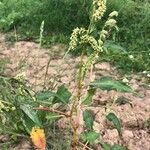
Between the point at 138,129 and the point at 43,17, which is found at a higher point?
the point at 43,17

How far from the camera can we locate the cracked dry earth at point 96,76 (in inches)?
147

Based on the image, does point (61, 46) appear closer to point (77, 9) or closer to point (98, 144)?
point (77, 9)

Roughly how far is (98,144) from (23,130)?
551mm

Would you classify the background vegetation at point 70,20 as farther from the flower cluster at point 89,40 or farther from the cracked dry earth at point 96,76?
the flower cluster at point 89,40

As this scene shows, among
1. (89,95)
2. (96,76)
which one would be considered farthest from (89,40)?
(96,76)

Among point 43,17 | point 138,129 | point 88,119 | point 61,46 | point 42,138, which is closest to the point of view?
point 42,138

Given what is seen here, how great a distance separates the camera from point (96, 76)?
4543 millimetres

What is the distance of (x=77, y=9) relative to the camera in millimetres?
5566

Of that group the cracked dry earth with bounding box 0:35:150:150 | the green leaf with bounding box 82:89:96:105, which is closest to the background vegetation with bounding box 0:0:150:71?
the cracked dry earth with bounding box 0:35:150:150

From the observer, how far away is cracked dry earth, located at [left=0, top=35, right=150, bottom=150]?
3.74 meters

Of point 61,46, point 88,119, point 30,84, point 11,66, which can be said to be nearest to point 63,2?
point 61,46

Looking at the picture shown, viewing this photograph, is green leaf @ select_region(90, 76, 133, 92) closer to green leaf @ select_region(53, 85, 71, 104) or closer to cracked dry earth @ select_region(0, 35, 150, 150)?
green leaf @ select_region(53, 85, 71, 104)

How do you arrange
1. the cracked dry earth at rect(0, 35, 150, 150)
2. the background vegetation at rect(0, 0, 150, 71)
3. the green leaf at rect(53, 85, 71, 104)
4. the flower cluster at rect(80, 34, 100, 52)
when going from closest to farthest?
the flower cluster at rect(80, 34, 100, 52) < the green leaf at rect(53, 85, 71, 104) < the cracked dry earth at rect(0, 35, 150, 150) < the background vegetation at rect(0, 0, 150, 71)

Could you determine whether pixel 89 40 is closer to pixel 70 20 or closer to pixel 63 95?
pixel 63 95
